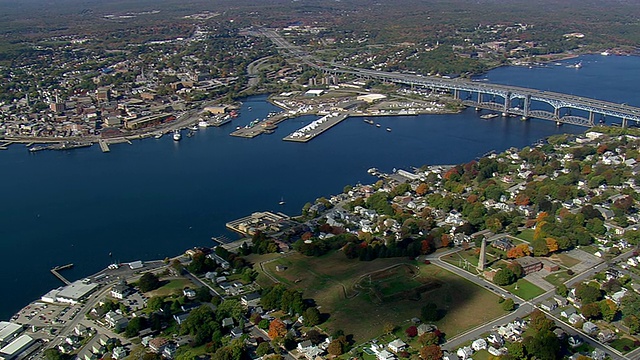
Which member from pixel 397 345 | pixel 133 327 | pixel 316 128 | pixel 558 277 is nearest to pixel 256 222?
pixel 133 327

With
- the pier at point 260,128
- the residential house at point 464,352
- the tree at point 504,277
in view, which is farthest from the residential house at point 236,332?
the pier at point 260,128

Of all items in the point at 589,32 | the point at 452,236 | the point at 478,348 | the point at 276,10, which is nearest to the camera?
the point at 478,348

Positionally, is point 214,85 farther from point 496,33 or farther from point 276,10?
point 276,10

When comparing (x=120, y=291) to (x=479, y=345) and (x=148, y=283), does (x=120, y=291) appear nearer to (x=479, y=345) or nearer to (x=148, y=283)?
(x=148, y=283)

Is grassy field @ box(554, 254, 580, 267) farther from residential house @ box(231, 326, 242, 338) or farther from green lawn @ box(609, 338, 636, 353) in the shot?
residential house @ box(231, 326, 242, 338)

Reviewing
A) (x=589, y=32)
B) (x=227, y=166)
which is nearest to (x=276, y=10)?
(x=589, y=32)

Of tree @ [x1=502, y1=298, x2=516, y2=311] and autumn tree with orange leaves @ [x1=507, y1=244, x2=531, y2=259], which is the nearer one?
tree @ [x1=502, y1=298, x2=516, y2=311]

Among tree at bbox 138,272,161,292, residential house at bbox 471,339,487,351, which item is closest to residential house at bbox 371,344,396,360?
residential house at bbox 471,339,487,351
